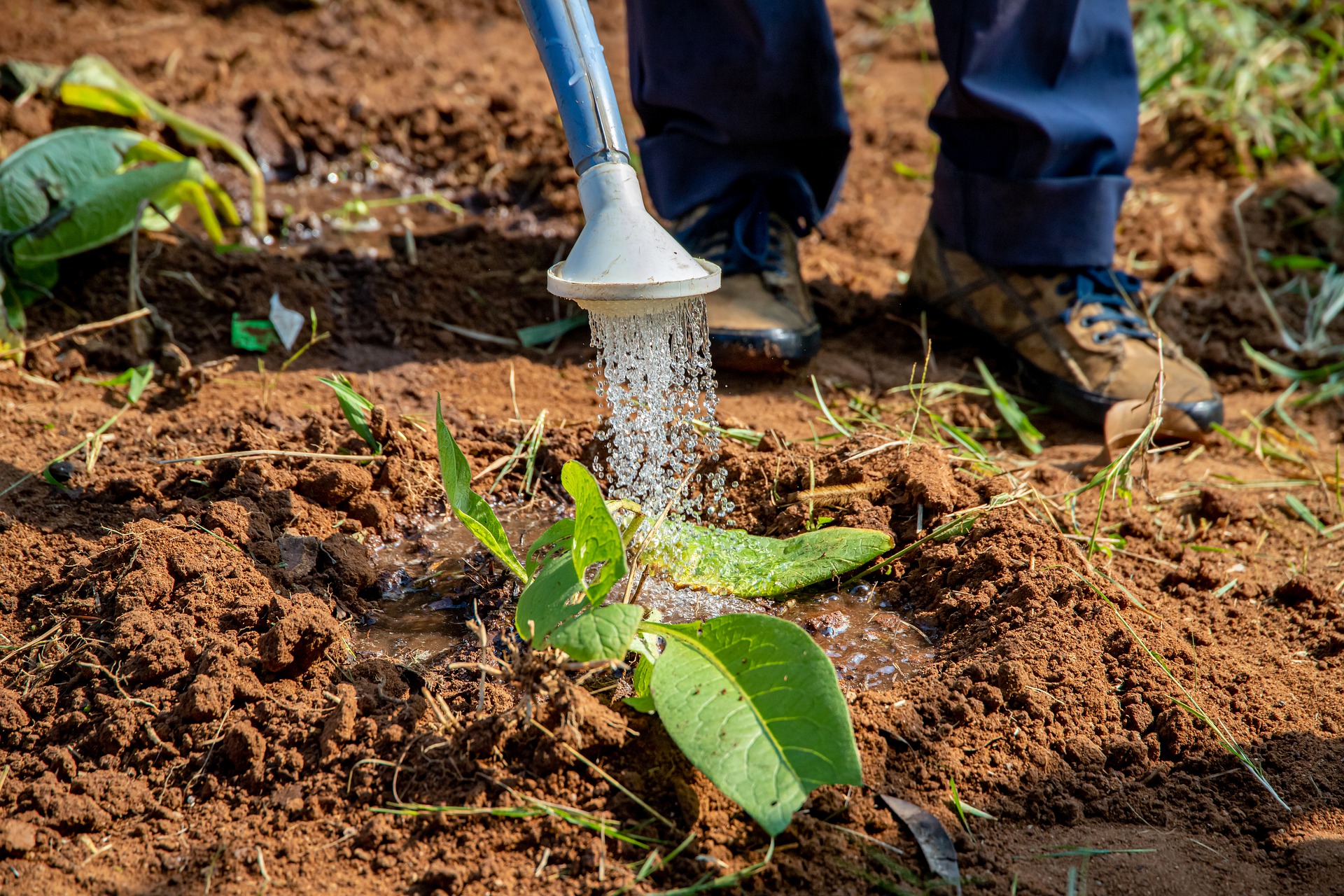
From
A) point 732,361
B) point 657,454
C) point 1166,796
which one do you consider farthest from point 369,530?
point 1166,796

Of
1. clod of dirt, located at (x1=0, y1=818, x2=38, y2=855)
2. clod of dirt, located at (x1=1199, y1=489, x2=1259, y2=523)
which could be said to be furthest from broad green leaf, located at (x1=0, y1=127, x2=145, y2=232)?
clod of dirt, located at (x1=1199, y1=489, x2=1259, y2=523)

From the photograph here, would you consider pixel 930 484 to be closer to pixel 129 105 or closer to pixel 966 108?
pixel 966 108

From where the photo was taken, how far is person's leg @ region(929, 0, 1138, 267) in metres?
2.24

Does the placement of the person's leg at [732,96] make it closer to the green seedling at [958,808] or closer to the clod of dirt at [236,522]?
the clod of dirt at [236,522]

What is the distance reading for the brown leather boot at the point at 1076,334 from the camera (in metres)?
2.39

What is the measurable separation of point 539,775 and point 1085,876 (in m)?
0.68

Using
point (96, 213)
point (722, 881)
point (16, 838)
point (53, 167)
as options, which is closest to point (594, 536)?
point (722, 881)

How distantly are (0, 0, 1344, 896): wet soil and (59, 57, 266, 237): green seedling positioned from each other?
0.13 metres

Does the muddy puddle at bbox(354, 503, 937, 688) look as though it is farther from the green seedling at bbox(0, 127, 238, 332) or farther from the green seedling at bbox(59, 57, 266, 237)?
the green seedling at bbox(59, 57, 266, 237)

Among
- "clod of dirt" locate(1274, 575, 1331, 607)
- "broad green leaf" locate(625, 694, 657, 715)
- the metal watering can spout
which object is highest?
the metal watering can spout

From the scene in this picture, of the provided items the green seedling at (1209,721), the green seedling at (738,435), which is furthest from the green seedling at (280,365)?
the green seedling at (1209,721)

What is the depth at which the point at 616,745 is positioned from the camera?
1.33m

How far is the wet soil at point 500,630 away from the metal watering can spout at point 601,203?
0.53 meters

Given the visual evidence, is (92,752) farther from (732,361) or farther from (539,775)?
(732,361)
